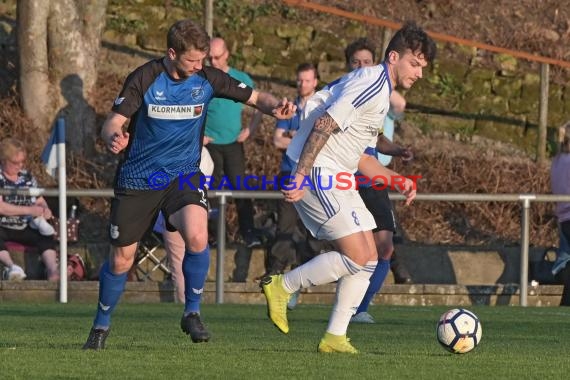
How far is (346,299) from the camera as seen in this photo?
364 inches

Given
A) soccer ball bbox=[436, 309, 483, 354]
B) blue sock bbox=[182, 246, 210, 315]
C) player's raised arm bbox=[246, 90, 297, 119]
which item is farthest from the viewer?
blue sock bbox=[182, 246, 210, 315]

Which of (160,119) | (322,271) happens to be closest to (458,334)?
(322,271)

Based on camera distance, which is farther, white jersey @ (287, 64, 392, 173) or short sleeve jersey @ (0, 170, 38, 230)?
short sleeve jersey @ (0, 170, 38, 230)

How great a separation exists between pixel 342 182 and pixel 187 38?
1328 millimetres

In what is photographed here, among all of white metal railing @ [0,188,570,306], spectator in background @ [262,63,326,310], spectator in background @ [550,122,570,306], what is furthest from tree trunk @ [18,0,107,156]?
spectator in background @ [550,122,570,306]

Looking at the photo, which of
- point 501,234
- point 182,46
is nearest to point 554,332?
point 182,46

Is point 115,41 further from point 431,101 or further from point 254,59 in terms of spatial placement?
point 431,101

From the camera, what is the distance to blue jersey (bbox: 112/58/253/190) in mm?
9250

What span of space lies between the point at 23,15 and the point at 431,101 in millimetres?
5805

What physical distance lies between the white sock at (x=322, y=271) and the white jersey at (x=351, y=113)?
0.57 meters

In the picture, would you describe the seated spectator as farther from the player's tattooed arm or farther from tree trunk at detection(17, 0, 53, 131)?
the player's tattooed arm

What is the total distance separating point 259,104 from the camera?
31.7ft

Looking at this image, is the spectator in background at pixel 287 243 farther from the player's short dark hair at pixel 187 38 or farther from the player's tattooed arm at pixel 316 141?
the player's short dark hair at pixel 187 38

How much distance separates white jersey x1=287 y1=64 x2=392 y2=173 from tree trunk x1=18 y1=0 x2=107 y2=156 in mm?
8768
